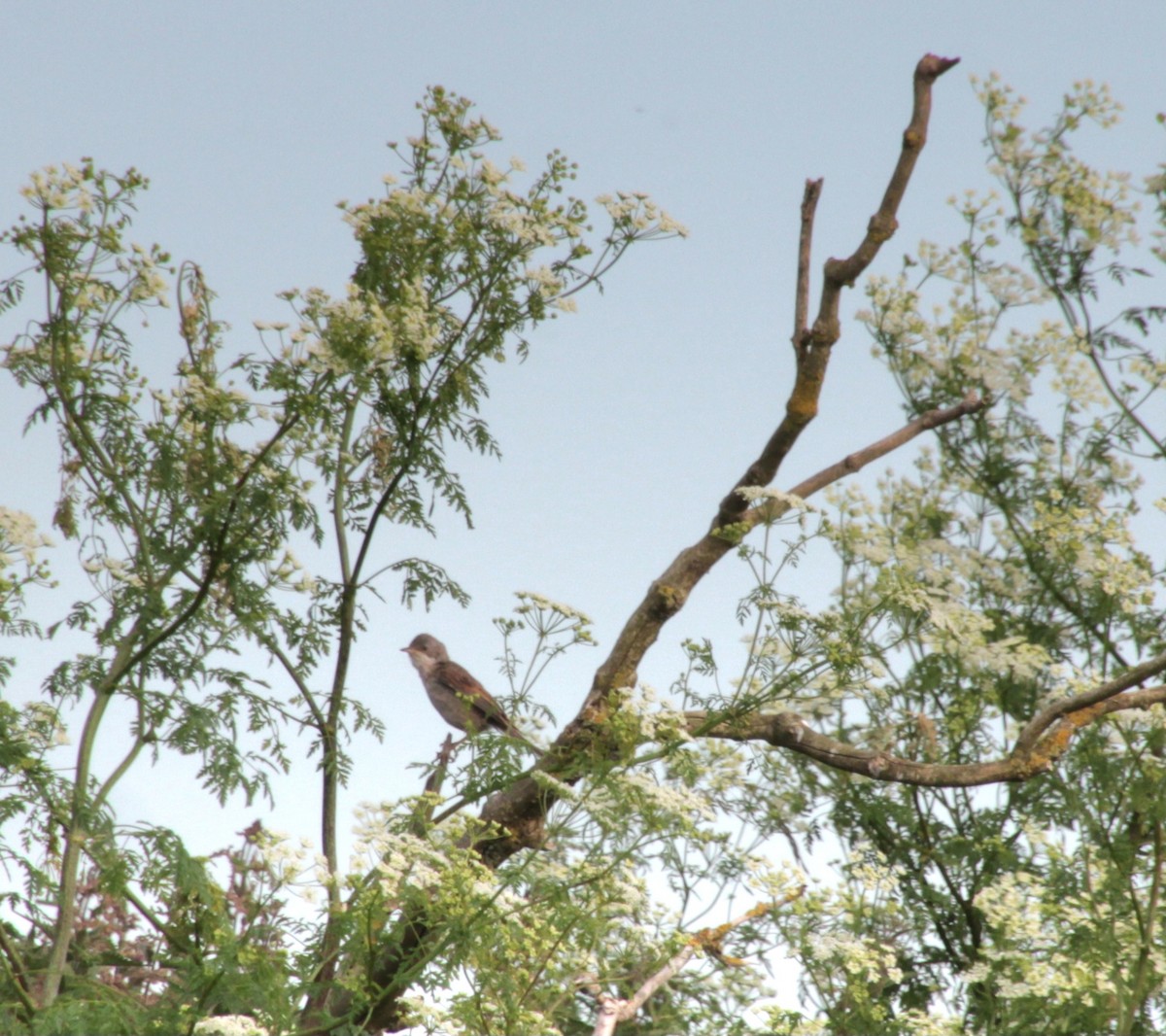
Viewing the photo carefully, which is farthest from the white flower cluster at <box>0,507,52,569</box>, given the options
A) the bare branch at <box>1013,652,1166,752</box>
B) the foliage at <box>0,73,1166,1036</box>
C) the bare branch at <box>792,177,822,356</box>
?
the bare branch at <box>1013,652,1166,752</box>

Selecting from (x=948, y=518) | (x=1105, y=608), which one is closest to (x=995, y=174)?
(x=948, y=518)

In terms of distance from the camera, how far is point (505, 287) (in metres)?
6.08

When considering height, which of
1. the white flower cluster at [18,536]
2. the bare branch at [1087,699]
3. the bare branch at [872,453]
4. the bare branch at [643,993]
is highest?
the bare branch at [872,453]

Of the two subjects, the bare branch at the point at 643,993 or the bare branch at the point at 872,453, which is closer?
the bare branch at the point at 643,993

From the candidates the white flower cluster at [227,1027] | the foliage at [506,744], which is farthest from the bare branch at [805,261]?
the white flower cluster at [227,1027]

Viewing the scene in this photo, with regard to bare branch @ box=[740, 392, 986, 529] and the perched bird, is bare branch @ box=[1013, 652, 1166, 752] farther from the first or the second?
the perched bird

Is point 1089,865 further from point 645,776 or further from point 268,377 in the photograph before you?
point 268,377

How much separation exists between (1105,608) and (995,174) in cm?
278

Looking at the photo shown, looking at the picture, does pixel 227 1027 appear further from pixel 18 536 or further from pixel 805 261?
pixel 805 261

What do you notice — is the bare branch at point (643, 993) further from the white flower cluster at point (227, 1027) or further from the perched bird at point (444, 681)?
the white flower cluster at point (227, 1027)

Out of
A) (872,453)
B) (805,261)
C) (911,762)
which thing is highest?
(805,261)

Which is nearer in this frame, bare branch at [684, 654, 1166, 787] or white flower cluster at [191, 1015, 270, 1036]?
white flower cluster at [191, 1015, 270, 1036]

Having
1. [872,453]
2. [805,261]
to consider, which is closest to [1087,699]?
[872,453]

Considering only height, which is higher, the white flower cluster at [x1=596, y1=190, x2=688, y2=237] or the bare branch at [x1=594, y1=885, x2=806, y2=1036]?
the white flower cluster at [x1=596, y1=190, x2=688, y2=237]
